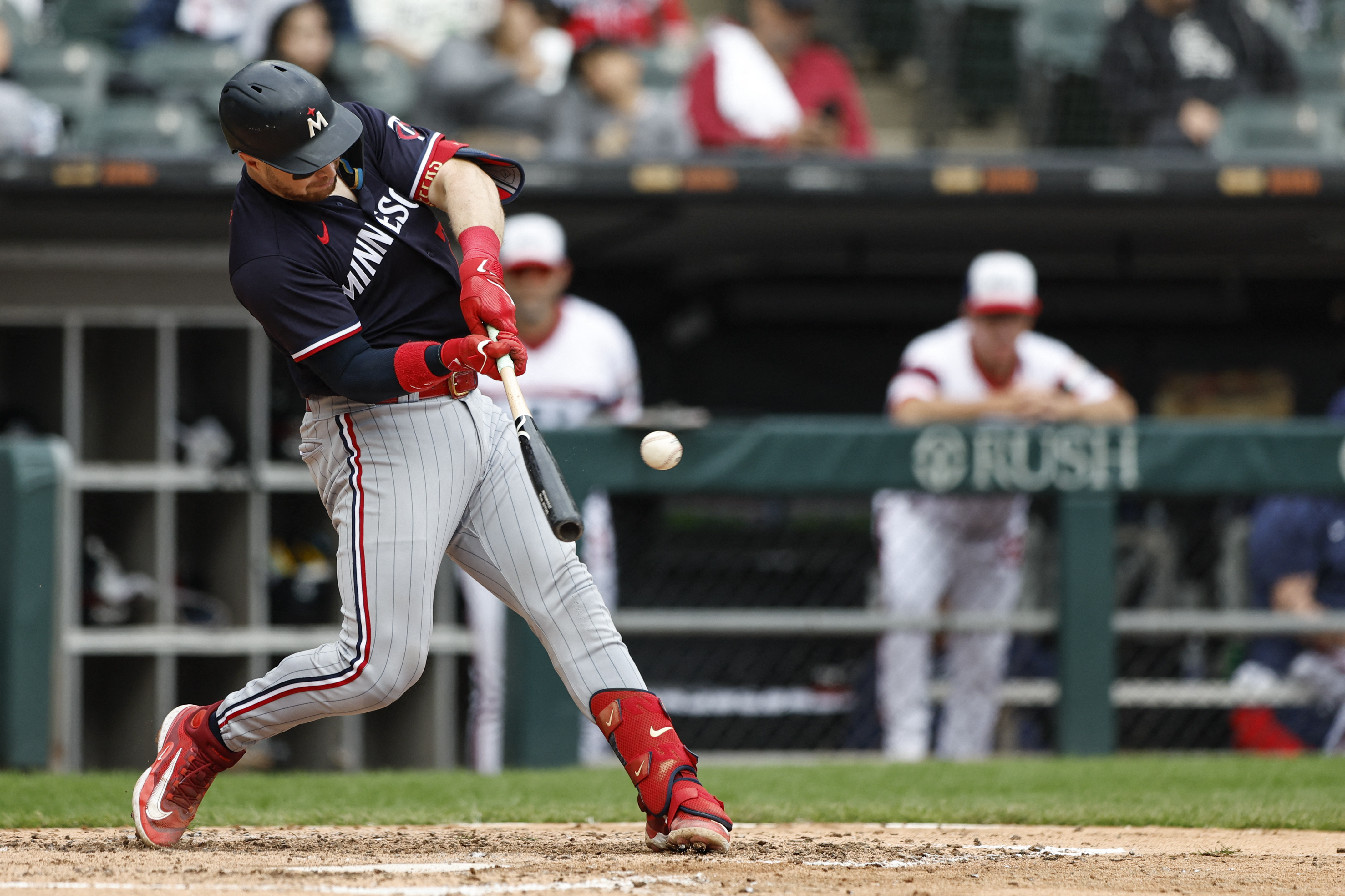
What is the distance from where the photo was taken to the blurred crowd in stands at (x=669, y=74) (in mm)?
6727

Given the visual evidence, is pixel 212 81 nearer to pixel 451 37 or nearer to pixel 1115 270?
pixel 451 37

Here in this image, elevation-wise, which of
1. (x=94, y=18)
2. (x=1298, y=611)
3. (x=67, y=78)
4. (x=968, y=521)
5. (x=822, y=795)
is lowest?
(x=822, y=795)

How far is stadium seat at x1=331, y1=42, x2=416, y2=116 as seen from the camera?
684 centimetres

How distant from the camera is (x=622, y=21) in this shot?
7973 mm

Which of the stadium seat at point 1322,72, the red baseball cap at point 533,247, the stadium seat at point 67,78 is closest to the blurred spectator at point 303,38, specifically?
the stadium seat at point 67,78

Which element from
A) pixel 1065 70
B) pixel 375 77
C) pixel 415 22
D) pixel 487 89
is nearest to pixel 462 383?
pixel 487 89

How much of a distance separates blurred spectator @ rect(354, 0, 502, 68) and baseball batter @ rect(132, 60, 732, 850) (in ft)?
15.3

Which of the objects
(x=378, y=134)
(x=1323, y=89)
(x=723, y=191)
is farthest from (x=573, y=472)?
(x=1323, y=89)

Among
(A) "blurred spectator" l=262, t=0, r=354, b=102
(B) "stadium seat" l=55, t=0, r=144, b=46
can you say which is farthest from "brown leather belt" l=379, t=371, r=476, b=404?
(B) "stadium seat" l=55, t=0, r=144, b=46

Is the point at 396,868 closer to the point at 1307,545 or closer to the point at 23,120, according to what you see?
the point at 1307,545

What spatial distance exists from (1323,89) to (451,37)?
4.18m

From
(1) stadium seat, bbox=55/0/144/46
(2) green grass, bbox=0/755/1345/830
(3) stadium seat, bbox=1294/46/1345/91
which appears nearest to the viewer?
(2) green grass, bbox=0/755/1345/830

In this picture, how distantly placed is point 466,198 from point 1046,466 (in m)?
2.75

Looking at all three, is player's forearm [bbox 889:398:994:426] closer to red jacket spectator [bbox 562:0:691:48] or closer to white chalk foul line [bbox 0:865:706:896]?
red jacket spectator [bbox 562:0:691:48]
